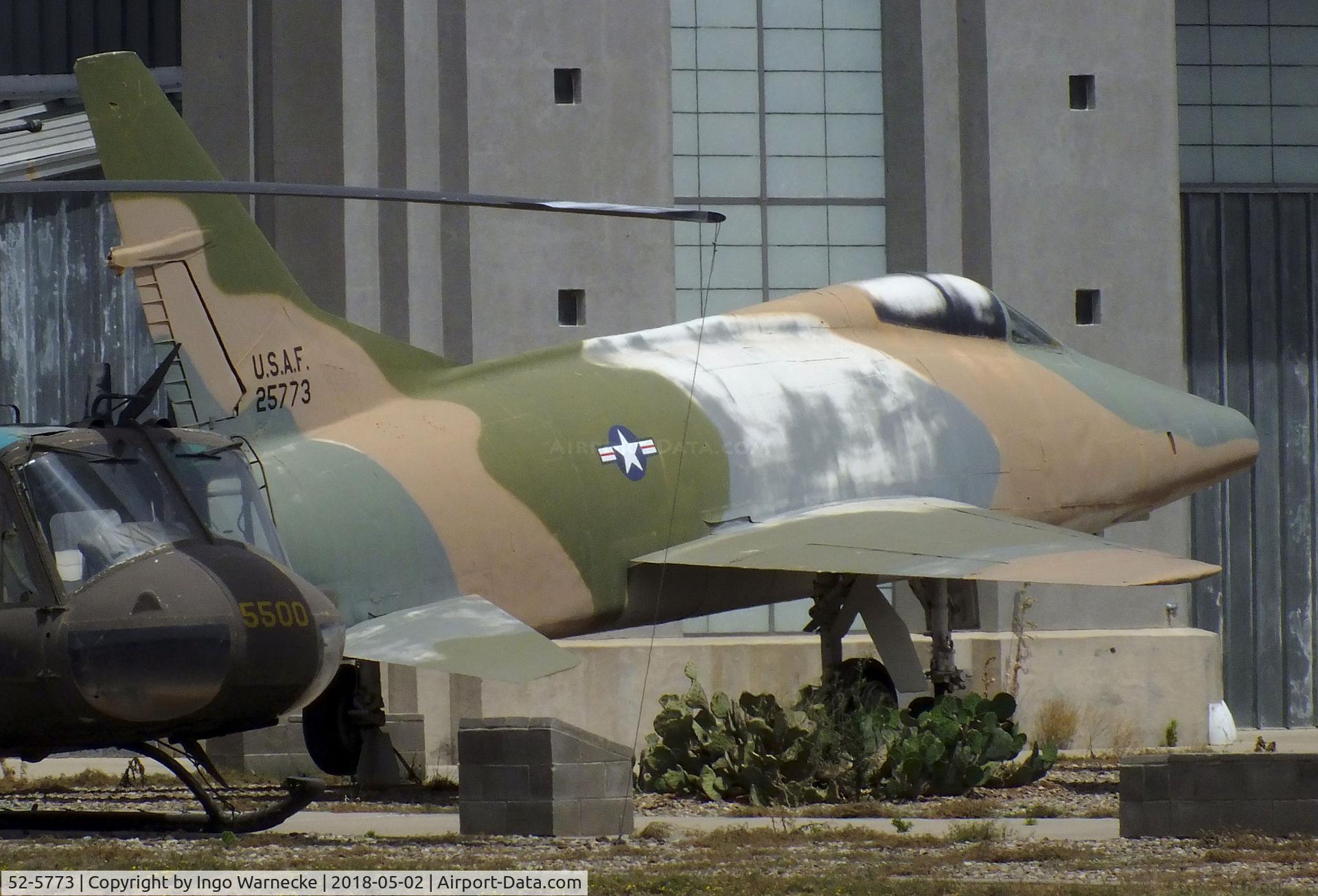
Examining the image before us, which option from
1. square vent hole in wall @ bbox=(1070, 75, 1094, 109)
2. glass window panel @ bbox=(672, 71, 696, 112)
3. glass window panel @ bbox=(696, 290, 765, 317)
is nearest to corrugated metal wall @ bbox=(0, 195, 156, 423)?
glass window panel @ bbox=(696, 290, 765, 317)

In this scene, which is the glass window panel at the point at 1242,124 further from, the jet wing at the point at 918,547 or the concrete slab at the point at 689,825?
the concrete slab at the point at 689,825

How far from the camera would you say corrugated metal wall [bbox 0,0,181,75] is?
88.7ft

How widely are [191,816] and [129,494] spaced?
2263 mm

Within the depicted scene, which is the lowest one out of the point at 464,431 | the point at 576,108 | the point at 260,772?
the point at 260,772

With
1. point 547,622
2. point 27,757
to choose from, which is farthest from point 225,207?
point 27,757

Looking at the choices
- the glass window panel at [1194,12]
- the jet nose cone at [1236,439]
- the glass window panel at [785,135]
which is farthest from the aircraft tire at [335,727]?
the glass window panel at [1194,12]

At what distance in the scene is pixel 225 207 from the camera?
53.8 ft

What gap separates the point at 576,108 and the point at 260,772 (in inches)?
387

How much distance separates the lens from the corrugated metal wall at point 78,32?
2705 centimetres

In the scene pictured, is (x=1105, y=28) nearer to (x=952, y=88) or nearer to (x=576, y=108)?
(x=952, y=88)

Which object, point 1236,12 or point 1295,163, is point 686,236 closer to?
point 1236,12

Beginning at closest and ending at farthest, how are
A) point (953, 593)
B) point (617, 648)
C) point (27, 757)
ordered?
→ point (27, 757) → point (953, 593) → point (617, 648)

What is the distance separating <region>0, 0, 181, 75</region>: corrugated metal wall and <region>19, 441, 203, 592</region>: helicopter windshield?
16.2 metres

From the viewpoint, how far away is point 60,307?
2573 cm
